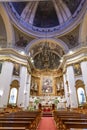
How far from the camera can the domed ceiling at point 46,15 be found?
17717mm

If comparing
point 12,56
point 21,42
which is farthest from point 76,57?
point 12,56

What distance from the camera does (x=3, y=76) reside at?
1413 cm

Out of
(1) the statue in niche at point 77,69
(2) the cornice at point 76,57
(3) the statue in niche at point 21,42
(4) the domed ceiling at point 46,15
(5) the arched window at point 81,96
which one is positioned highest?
(4) the domed ceiling at point 46,15

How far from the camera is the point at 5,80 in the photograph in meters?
14.0

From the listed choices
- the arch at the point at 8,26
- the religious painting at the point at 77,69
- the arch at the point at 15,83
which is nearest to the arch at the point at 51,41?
the arch at the point at 8,26

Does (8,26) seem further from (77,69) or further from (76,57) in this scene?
(77,69)

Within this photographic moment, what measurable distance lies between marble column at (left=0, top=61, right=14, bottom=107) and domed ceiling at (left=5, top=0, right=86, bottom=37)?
21.1 feet

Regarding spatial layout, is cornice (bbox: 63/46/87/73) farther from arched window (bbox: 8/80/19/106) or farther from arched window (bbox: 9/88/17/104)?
arched window (bbox: 9/88/17/104)

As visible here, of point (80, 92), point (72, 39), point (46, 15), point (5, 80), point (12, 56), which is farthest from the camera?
point (46, 15)

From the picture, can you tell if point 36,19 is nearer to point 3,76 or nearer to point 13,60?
point 13,60

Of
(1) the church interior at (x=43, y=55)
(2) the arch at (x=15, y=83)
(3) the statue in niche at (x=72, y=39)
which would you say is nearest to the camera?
(1) the church interior at (x=43, y=55)

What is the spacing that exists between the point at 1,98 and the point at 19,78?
3439 mm

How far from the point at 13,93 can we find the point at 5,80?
2.01 meters

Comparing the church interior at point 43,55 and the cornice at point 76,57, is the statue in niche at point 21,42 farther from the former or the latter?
the cornice at point 76,57
